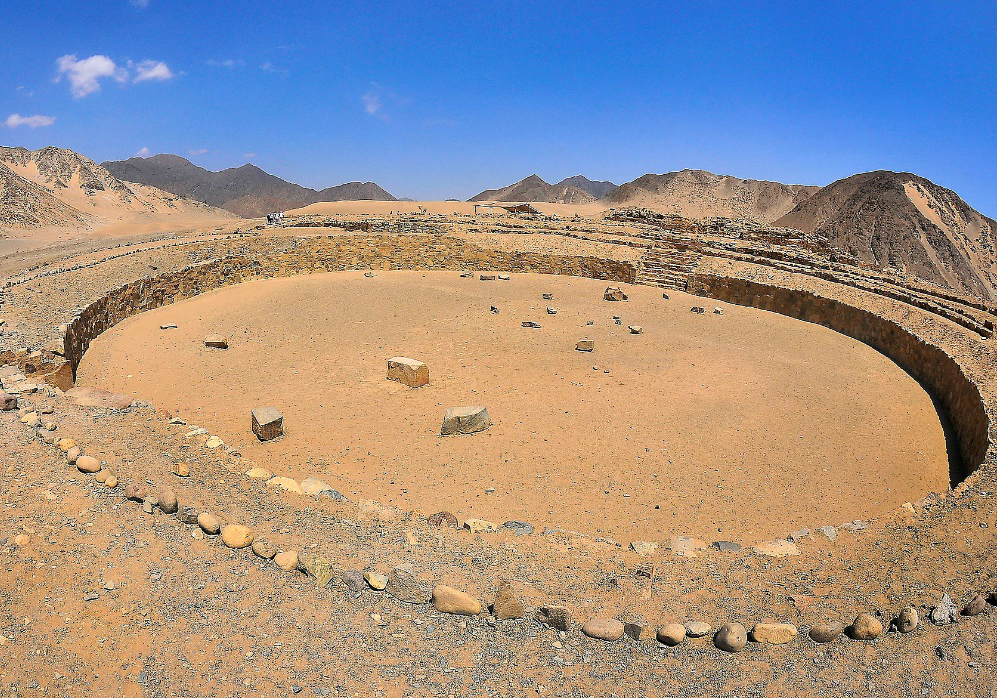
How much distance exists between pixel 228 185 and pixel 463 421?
8632 cm

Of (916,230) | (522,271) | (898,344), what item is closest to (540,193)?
(916,230)

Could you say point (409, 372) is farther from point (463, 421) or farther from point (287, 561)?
point (287, 561)

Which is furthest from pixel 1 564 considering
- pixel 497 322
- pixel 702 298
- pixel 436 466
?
pixel 702 298

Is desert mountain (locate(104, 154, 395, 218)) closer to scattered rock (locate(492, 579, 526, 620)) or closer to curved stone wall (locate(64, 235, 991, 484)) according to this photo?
curved stone wall (locate(64, 235, 991, 484))

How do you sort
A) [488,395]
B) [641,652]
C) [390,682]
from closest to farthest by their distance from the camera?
[390,682], [641,652], [488,395]

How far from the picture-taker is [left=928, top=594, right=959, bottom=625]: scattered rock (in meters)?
4.39

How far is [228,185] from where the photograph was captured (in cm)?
8150

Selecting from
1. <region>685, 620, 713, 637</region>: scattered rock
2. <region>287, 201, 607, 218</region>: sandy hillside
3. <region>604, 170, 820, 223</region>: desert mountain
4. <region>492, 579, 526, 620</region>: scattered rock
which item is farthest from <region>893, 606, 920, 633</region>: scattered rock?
<region>604, 170, 820, 223</region>: desert mountain

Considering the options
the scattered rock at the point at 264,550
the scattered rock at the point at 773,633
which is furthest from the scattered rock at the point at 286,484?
the scattered rock at the point at 773,633

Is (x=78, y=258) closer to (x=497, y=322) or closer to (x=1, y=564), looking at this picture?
(x=497, y=322)

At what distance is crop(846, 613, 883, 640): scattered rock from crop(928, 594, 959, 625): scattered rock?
18.7 inches

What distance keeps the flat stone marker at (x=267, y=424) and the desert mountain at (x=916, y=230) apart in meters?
37.2

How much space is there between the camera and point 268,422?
772 centimetres

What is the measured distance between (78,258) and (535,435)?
1786cm
